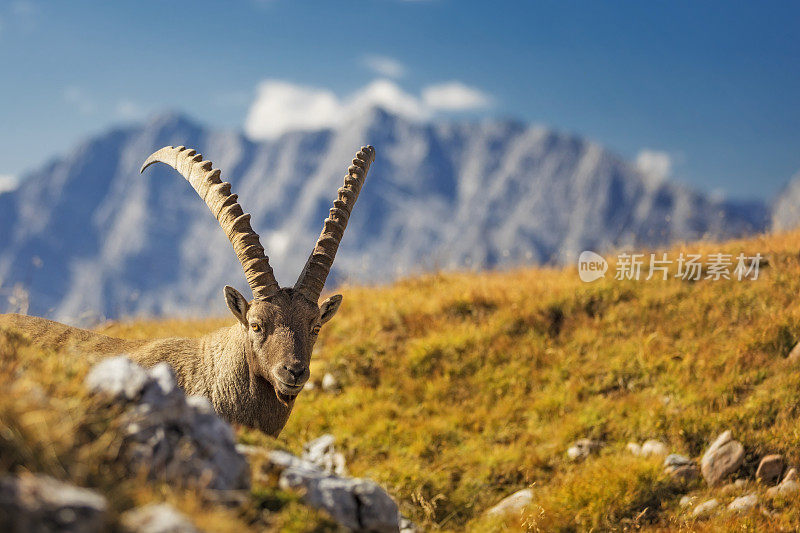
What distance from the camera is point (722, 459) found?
31.2 ft

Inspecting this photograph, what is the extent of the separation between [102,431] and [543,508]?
6.44 metres

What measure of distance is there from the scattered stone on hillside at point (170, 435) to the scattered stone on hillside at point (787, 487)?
7.63 metres

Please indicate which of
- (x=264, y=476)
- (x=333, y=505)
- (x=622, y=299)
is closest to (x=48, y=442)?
(x=264, y=476)

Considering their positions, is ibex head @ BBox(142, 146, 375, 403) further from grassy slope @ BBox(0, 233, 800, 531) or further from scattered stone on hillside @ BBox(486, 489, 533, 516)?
scattered stone on hillside @ BBox(486, 489, 533, 516)

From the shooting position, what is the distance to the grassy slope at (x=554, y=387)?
9.32 m

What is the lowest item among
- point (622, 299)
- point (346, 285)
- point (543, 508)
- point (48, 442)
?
point (543, 508)

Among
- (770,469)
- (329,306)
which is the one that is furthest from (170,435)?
(770,469)

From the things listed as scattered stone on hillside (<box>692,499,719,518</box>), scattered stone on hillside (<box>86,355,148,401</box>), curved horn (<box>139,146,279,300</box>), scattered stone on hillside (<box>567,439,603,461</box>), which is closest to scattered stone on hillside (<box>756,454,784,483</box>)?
scattered stone on hillside (<box>692,499,719,518</box>)

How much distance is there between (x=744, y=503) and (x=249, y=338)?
672cm

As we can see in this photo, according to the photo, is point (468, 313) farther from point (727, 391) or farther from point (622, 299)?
point (727, 391)

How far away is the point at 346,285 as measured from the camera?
52.9 ft

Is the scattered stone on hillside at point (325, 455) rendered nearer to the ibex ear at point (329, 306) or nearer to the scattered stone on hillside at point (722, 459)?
the ibex ear at point (329, 306)

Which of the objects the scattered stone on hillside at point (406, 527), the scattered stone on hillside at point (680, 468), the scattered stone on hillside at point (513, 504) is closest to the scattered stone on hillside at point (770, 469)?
the scattered stone on hillside at point (680, 468)

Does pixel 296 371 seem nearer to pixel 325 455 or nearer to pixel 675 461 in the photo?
pixel 325 455
